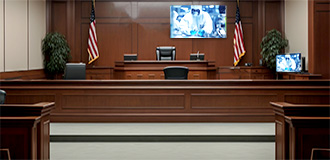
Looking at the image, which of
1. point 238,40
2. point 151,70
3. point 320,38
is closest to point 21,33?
point 151,70

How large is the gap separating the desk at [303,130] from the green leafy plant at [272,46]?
8.86 m

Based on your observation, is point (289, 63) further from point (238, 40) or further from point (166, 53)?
point (166, 53)

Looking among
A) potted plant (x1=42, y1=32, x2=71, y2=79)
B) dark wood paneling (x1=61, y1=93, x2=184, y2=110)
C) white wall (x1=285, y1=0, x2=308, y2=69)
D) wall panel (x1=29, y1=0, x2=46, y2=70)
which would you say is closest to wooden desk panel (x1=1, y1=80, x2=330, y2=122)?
dark wood paneling (x1=61, y1=93, x2=184, y2=110)

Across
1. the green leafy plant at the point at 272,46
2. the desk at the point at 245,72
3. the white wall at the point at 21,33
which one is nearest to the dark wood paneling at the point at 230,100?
the desk at the point at 245,72

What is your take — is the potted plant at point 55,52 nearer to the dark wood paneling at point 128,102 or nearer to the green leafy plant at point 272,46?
the dark wood paneling at point 128,102

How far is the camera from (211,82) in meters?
7.39

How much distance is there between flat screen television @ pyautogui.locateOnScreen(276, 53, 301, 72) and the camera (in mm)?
10602

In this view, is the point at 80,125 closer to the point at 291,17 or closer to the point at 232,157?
the point at 232,157

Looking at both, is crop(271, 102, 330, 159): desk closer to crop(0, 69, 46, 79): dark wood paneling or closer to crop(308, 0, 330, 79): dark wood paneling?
crop(308, 0, 330, 79): dark wood paneling

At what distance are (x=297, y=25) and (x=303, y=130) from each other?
8.84 metres

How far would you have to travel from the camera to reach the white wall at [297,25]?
11367 mm

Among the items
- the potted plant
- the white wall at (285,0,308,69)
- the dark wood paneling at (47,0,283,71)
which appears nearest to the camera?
the white wall at (285,0,308,69)

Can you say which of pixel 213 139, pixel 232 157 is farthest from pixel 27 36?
pixel 232 157

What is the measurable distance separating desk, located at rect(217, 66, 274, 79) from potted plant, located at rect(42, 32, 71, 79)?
482 cm
